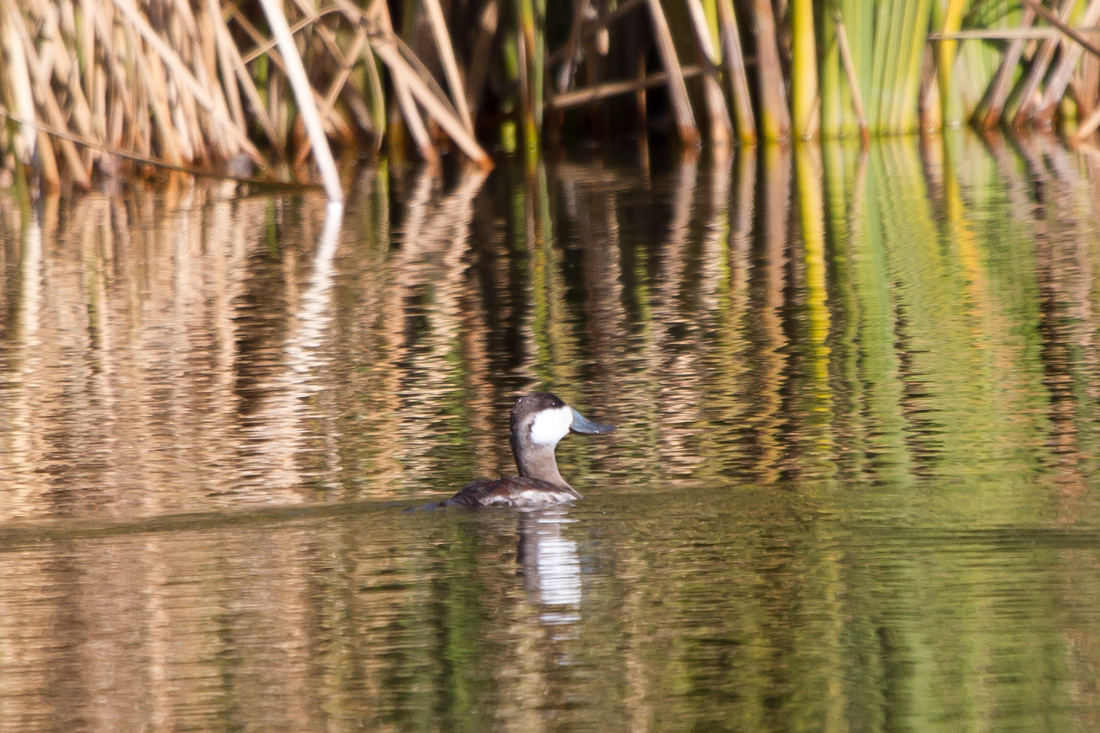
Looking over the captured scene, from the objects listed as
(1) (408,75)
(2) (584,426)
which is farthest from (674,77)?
(2) (584,426)

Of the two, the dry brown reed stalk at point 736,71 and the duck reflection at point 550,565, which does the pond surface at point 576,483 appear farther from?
the dry brown reed stalk at point 736,71

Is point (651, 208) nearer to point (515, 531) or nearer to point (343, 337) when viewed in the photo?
point (343, 337)

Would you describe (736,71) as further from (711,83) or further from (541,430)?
(541,430)

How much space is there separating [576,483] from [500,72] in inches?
514

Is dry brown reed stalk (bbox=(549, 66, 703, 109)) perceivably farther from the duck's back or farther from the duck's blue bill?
the duck's back

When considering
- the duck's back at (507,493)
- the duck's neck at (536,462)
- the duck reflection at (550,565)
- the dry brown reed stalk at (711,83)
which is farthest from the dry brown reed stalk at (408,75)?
the duck reflection at (550,565)

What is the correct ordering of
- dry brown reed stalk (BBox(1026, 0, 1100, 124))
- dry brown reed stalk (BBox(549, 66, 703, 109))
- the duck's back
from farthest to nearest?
dry brown reed stalk (BBox(549, 66, 703, 109)), dry brown reed stalk (BBox(1026, 0, 1100, 124)), the duck's back

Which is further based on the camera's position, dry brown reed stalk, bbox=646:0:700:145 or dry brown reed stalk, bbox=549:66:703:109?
dry brown reed stalk, bbox=549:66:703:109

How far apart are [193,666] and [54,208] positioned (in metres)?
10.9

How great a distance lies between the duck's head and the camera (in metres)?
5.21

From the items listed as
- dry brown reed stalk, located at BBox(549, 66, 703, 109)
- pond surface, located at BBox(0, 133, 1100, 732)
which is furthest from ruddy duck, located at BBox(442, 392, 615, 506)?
dry brown reed stalk, located at BBox(549, 66, 703, 109)

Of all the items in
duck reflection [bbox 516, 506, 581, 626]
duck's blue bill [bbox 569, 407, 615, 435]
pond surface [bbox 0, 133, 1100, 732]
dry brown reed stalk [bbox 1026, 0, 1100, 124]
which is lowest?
duck reflection [bbox 516, 506, 581, 626]

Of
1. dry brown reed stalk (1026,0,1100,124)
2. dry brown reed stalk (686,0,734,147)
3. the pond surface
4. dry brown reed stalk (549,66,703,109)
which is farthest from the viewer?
dry brown reed stalk (549,66,703,109)

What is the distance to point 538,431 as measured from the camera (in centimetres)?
524
